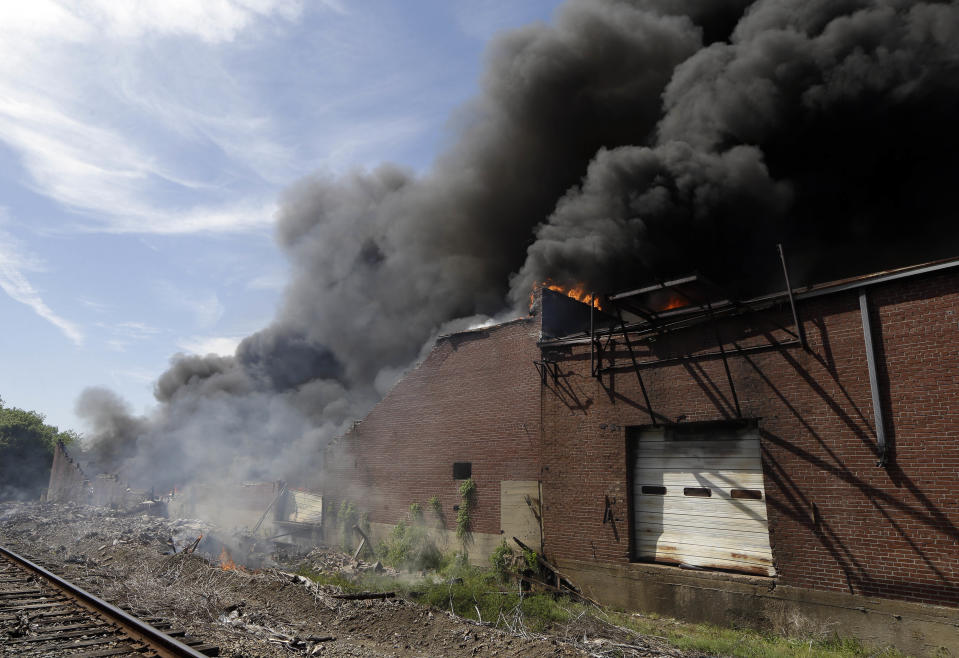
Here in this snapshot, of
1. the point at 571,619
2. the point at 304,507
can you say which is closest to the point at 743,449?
the point at 571,619

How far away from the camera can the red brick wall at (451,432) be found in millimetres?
12758

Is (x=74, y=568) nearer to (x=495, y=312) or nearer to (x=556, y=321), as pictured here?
(x=556, y=321)

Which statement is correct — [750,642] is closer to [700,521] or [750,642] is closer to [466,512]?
[700,521]

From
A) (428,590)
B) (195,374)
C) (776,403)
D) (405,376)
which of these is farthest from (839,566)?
(195,374)

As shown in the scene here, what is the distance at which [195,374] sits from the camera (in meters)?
38.2

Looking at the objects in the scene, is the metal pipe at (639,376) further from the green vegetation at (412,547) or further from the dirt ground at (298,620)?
the green vegetation at (412,547)

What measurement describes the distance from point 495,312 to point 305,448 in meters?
8.68

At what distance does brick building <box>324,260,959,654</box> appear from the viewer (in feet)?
24.7

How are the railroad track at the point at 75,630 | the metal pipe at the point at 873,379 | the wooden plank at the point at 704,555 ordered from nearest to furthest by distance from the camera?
the railroad track at the point at 75,630
the metal pipe at the point at 873,379
the wooden plank at the point at 704,555

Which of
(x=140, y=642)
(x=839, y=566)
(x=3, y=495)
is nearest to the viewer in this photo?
(x=140, y=642)

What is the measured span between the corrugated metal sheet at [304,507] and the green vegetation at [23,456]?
136 feet

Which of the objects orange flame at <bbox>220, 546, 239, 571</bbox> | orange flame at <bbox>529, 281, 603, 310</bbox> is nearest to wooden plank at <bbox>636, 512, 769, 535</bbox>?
orange flame at <bbox>529, 281, 603, 310</bbox>

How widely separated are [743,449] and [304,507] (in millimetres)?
14400

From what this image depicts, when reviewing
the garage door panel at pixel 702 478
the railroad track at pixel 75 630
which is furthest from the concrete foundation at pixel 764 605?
the railroad track at pixel 75 630
